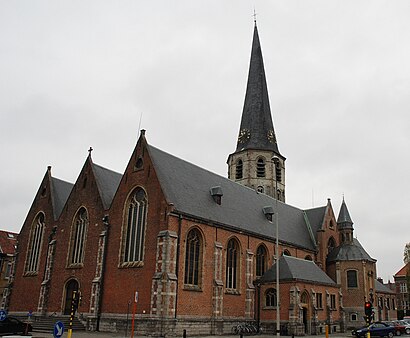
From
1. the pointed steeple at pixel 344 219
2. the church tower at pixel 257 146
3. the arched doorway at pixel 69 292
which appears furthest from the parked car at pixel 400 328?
the arched doorway at pixel 69 292

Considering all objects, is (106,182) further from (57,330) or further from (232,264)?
(57,330)

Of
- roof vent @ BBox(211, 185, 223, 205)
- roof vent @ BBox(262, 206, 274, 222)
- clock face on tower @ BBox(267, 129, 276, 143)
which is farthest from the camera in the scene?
clock face on tower @ BBox(267, 129, 276, 143)

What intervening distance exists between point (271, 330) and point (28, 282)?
22097mm

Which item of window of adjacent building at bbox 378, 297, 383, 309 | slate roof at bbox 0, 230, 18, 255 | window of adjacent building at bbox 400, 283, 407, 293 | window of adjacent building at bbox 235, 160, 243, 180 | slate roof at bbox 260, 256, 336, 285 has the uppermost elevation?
window of adjacent building at bbox 235, 160, 243, 180

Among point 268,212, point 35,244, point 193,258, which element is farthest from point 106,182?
point 268,212

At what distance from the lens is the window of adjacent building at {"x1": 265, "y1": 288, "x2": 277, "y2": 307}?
35.6m

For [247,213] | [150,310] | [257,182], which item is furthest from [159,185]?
[257,182]

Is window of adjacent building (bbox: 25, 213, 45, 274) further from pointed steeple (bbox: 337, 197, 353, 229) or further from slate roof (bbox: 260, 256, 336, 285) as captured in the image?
pointed steeple (bbox: 337, 197, 353, 229)

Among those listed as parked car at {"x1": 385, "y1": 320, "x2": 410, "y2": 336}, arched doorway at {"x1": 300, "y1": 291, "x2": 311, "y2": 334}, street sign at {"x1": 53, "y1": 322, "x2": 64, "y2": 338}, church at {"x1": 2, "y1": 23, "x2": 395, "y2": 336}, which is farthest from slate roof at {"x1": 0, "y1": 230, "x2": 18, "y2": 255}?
street sign at {"x1": 53, "y1": 322, "x2": 64, "y2": 338}

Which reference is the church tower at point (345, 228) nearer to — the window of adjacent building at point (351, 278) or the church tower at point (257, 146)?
the window of adjacent building at point (351, 278)

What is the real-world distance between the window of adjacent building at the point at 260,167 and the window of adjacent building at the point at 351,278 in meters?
15.6

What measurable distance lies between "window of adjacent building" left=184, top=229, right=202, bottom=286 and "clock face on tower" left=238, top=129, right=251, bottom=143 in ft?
87.1

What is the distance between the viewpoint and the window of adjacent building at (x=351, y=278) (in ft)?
148

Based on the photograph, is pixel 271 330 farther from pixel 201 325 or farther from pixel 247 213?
pixel 247 213
